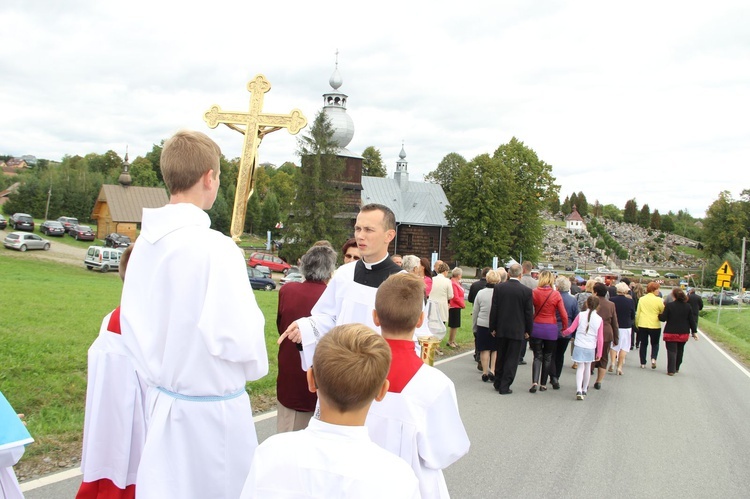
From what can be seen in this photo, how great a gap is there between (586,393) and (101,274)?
29.1 m

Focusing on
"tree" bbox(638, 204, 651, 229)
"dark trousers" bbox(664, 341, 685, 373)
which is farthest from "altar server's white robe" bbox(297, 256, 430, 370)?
"tree" bbox(638, 204, 651, 229)

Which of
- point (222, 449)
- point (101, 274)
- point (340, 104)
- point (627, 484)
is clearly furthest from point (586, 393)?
point (340, 104)

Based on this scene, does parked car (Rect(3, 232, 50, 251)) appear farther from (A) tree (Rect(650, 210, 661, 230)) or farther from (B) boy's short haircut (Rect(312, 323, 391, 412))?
(A) tree (Rect(650, 210, 661, 230))

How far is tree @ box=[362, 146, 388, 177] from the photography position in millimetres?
83812

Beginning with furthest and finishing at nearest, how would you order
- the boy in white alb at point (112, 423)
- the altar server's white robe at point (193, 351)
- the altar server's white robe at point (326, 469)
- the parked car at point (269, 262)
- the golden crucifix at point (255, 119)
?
the parked car at point (269, 262) → the golden crucifix at point (255, 119) → the boy in white alb at point (112, 423) → the altar server's white robe at point (193, 351) → the altar server's white robe at point (326, 469)

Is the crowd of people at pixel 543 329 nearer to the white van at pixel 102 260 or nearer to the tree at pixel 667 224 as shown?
the white van at pixel 102 260

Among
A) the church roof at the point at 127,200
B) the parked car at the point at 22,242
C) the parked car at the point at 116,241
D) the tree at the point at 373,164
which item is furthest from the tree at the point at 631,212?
the parked car at the point at 22,242

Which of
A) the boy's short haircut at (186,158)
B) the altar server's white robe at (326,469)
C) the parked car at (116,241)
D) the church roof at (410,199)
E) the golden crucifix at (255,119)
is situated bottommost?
the parked car at (116,241)

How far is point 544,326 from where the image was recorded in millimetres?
9664

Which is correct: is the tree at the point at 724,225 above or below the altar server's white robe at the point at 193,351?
above

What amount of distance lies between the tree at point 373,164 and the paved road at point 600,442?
243 ft

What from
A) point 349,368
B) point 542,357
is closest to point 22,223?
point 542,357

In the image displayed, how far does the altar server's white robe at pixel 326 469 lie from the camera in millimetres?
1992

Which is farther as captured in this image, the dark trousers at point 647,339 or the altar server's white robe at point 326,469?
the dark trousers at point 647,339
